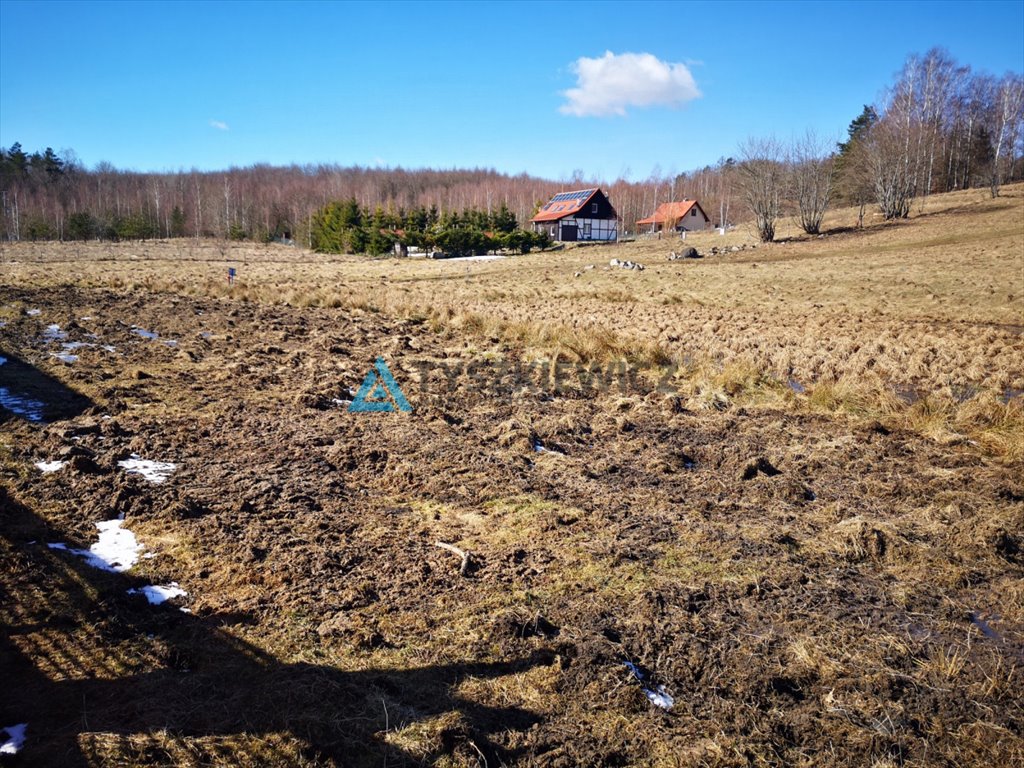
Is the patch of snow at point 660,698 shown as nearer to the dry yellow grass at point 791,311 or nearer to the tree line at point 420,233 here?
the dry yellow grass at point 791,311

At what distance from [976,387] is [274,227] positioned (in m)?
94.0

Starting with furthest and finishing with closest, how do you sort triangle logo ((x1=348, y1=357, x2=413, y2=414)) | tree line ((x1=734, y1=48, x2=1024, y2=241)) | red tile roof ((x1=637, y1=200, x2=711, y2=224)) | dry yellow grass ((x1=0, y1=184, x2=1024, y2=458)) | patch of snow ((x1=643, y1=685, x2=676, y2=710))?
red tile roof ((x1=637, y1=200, x2=711, y2=224)) < tree line ((x1=734, y1=48, x2=1024, y2=241)) < dry yellow grass ((x1=0, y1=184, x2=1024, y2=458)) < triangle logo ((x1=348, y1=357, x2=413, y2=414)) < patch of snow ((x1=643, y1=685, x2=676, y2=710))

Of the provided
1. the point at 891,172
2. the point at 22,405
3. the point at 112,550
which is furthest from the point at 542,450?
the point at 891,172

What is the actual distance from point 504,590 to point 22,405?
749cm

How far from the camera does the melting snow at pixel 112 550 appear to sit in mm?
5105

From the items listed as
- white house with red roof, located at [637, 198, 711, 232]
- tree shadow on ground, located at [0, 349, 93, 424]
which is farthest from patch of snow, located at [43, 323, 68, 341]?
white house with red roof, located at [637, 198, 711, 232]

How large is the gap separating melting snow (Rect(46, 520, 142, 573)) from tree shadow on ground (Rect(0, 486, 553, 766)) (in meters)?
0.45

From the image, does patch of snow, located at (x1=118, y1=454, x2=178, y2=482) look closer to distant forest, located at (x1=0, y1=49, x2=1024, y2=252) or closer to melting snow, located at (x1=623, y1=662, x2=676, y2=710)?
melting snow, located at (x1=623, y1=662, x2=676, y2=710)

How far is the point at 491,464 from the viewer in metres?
7.46

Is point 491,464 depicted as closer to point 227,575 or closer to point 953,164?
point 227,575

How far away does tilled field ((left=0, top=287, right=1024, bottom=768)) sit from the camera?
350 centimetres

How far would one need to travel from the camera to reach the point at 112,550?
209 inches

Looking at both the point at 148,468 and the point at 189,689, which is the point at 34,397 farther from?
the point at 189,689

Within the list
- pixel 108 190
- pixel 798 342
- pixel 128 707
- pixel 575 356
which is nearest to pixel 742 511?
pixel 128 707
